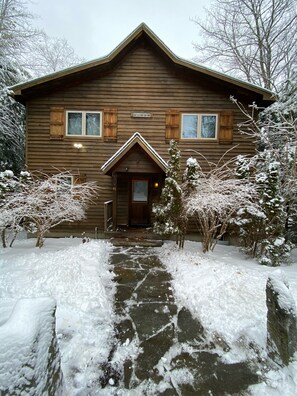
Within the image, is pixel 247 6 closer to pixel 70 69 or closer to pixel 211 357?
pixel 70 69

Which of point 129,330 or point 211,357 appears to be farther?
point 129,330

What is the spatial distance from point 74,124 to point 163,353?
9.41m

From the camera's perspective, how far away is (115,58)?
9.36 metres

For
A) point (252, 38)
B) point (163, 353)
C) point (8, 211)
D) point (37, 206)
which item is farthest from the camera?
point (252, 38)

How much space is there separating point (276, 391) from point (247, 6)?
750 inches

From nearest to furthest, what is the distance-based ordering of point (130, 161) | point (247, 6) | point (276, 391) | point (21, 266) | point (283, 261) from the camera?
1. point (276, 391)
2. point (21, 266)
3. point (283, 261)
4. point (130, 161)
5. point (247, 6)

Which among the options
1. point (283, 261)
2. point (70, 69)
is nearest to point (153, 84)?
point (70, 69)

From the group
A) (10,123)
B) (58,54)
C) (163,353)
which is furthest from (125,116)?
(58,54)

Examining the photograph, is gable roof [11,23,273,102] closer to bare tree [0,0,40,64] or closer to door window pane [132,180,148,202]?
bare tree [0,0,40,64]

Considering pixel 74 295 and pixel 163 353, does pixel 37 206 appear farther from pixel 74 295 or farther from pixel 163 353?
Result: pixel 163 353

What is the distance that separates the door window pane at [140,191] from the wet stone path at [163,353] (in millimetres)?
5606

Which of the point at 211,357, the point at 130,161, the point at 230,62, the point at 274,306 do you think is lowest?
the point at 211,357

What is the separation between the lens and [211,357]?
3.09 meters

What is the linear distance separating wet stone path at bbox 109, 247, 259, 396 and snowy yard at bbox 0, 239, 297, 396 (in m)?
0.17
